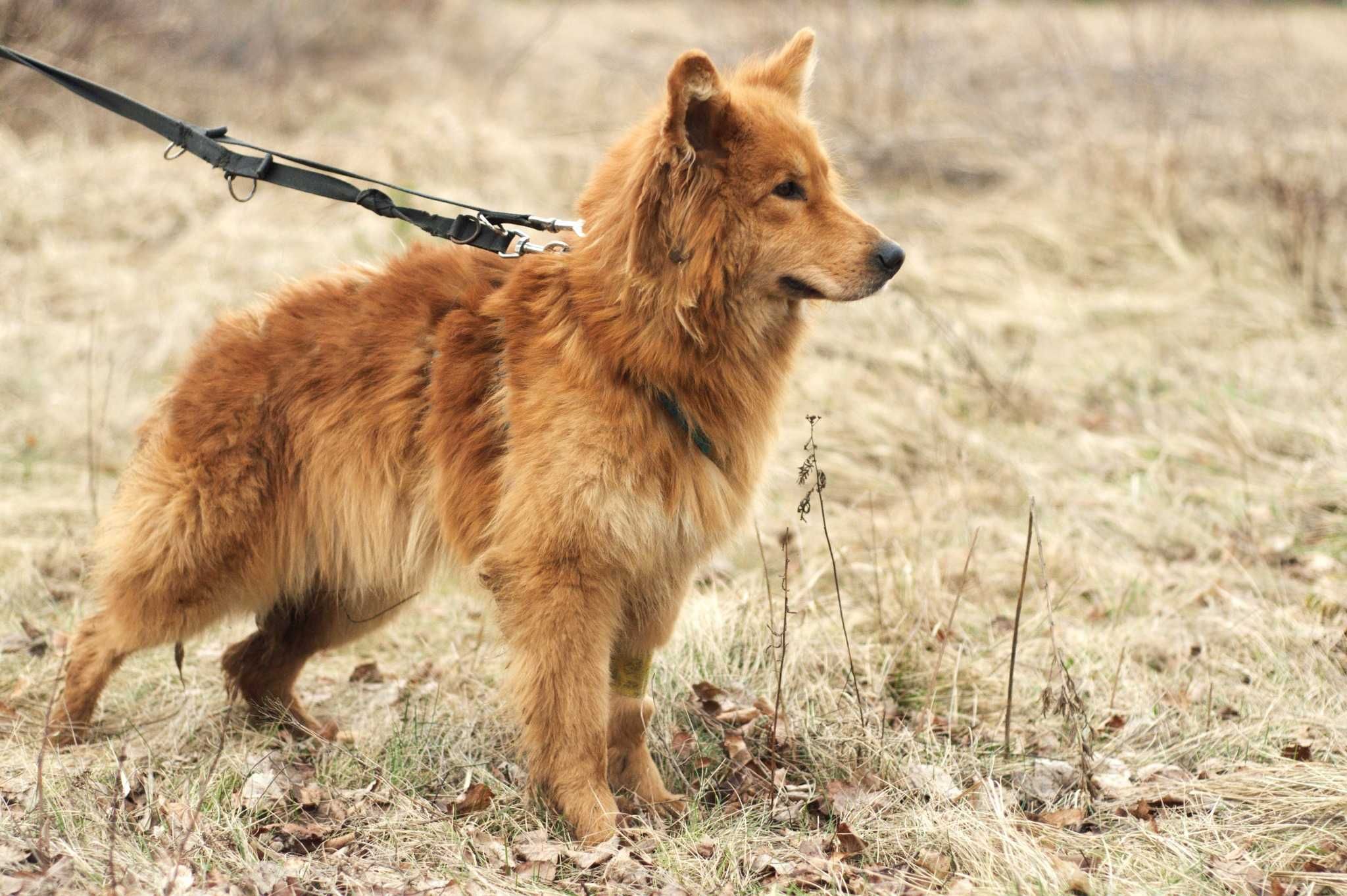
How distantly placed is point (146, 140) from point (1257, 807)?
11621 millimetres

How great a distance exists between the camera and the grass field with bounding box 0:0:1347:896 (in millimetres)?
3305

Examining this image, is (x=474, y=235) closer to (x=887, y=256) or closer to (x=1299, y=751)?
(x=887, y=256)

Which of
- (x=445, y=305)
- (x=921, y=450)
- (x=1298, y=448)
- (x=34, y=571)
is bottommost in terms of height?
(x=34, y=571)

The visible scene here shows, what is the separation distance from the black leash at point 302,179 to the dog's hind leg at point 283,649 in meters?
1.39

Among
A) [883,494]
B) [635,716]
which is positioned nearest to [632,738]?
[635,716]

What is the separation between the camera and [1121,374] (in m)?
7.75

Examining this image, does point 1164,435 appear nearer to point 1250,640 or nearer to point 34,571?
point 1250,640

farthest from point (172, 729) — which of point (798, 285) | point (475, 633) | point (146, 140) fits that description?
point (146, 140)

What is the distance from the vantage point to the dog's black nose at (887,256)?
10.9ft

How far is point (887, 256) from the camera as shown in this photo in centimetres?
333

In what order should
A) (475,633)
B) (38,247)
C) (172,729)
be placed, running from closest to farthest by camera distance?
(172,729) < (475,633) < (38,247)

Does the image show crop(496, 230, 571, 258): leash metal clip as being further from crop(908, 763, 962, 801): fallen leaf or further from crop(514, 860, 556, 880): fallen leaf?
crop(908, 763, 962, 801): fallen leaf

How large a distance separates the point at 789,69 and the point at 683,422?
1.25 m

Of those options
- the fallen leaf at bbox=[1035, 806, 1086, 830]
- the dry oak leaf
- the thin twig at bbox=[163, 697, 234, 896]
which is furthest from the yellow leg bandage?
the dry oak leaf
